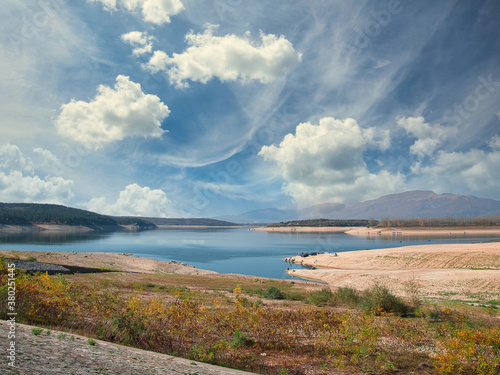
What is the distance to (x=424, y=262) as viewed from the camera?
169 ft

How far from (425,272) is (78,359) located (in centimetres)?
4441

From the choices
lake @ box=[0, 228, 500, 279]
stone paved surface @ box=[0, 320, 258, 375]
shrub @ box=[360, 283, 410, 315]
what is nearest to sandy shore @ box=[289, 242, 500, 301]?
lake @ box=[0, 228, 500, 279]

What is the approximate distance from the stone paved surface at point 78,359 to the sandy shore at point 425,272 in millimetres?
28946

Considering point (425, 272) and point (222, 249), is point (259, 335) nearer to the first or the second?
point (425, 272)

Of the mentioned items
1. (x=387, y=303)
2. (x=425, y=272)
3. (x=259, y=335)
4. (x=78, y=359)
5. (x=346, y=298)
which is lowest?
(x=425, y=272)

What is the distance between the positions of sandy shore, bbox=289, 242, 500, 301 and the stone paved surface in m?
28.9

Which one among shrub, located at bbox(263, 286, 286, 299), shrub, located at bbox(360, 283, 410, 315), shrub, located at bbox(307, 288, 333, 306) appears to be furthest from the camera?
shrub, located at bbox(263, 286, 286, 299)

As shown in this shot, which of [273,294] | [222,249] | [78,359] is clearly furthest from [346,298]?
[222,249]

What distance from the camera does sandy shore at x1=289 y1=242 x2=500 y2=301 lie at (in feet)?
99.5

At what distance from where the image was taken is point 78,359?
742 centimetres

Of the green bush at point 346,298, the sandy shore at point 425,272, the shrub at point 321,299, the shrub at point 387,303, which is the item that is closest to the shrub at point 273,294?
the shrub at point 321,299

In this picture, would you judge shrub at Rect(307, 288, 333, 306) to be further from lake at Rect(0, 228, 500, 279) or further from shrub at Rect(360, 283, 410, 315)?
lake at Rect(0, 228, 500, 279)

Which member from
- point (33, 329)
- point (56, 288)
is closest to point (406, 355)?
point (33, 329)

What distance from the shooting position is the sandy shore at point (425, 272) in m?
30.3
